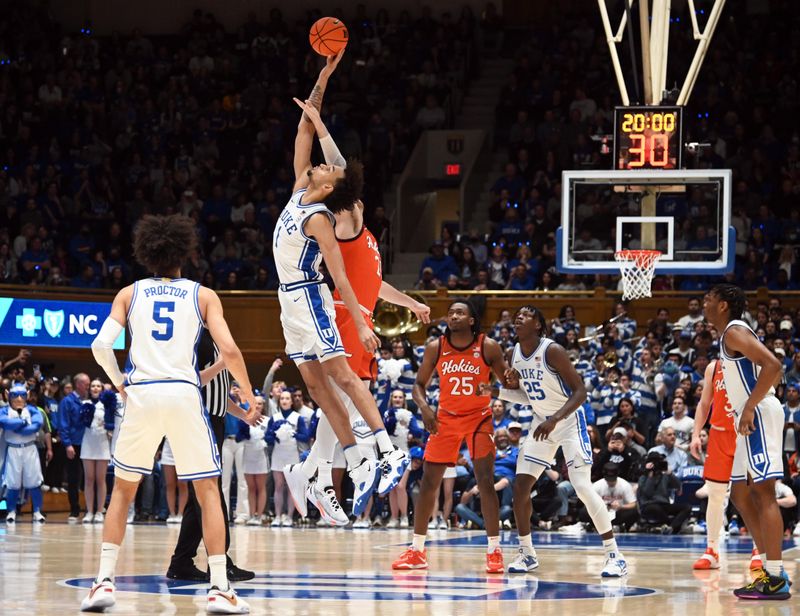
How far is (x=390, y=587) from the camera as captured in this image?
9109 millimetres

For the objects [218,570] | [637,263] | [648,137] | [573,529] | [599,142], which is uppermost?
[599,142]

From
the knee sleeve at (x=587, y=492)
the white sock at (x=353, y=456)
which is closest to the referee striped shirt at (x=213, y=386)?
the white sock at (x=353, y=456)

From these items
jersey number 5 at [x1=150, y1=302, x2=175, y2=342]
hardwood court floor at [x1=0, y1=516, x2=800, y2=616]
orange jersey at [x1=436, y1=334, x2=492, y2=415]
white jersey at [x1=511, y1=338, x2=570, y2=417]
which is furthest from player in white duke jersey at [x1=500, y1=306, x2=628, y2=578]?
jersey number 5 at [x1=150, y1=302, x2=175, y2=342]

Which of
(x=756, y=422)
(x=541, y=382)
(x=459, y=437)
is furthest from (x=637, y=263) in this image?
(x=756, y=422)

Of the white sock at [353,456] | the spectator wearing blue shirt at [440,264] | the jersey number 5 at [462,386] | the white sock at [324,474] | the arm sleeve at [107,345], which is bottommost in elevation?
the white sock at [324,474]

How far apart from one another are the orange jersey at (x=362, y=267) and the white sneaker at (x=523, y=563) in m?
3.45

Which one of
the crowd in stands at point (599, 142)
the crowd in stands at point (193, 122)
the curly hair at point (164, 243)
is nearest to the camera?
the curly hair at point (164, 243)

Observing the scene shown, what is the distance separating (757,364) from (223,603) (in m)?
4.09

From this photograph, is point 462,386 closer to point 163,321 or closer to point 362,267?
point 362,267

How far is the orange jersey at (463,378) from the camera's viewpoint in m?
10.8

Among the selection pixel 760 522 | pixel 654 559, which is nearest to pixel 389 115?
pixel 654 559

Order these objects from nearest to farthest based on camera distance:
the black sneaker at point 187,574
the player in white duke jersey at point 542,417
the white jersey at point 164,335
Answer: the white jersey at point 164,335
the black sneaker at point 187,574
the player in white duke jersey at point 542,417

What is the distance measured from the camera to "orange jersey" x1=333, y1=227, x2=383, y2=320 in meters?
7.96

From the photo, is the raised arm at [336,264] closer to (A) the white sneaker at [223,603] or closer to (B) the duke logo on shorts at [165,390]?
(B) the duke logo on shorts at [165,390]
